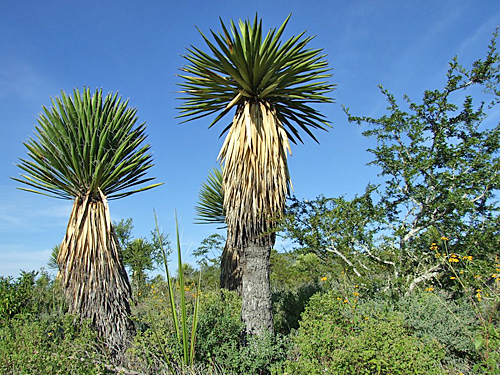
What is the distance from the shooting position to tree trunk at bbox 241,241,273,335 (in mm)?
5660

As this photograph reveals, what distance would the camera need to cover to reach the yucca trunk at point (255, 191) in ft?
19.6

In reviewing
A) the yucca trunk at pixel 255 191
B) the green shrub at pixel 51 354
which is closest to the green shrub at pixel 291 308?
the yucca trunk at pixel 255 191

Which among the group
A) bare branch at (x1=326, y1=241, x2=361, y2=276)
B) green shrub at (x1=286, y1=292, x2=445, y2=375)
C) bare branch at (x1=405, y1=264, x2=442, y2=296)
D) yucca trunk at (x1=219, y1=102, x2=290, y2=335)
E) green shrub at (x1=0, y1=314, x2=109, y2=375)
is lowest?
green shrub at (x1=286, y1=292, x2=445, y2=375)

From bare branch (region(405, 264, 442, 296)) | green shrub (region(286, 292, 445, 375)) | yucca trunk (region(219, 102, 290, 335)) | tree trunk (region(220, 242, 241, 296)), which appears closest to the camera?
green shrub (region(286, 292, 445, 375))

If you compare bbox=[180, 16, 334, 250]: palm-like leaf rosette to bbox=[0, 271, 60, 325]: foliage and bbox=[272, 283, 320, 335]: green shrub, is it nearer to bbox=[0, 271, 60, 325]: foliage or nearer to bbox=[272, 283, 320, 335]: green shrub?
bbox=[272, 283, 320, 335]: green shrub

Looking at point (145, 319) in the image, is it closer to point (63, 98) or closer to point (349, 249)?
point (349, 249)

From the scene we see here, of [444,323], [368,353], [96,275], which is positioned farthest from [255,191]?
[368,353]

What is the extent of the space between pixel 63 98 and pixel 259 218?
4.74 m

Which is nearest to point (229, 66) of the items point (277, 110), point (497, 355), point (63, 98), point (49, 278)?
point (277, 110)

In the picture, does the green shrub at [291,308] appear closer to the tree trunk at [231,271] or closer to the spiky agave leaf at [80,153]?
the tree trunk at [231,271]

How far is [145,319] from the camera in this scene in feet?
18.5

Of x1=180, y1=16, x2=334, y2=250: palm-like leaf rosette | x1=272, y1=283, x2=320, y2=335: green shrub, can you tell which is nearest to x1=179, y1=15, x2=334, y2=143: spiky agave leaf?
x1=180, y1=16, x2=334, y2=250: palm-like leaf rosette

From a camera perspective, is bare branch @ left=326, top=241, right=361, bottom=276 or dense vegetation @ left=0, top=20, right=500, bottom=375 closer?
dense vegetation @ left=0, top=20, right=500, bottom=375

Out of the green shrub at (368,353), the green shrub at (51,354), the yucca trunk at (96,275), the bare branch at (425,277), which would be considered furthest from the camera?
the yucca trunk at (96,275)
